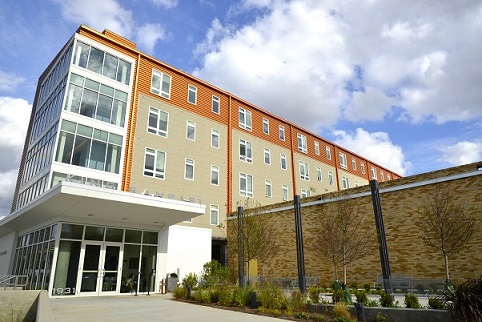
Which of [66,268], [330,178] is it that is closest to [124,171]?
[66,268]

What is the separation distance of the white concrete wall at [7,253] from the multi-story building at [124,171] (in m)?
0.14

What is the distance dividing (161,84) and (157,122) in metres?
3.25

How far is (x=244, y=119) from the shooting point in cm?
3127

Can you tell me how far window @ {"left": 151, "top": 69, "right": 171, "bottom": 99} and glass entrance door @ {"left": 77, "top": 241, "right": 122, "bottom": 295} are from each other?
11.9m

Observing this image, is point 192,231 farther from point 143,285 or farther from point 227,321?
point 227,321

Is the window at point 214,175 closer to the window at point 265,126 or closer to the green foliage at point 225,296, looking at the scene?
the window at point 265,126

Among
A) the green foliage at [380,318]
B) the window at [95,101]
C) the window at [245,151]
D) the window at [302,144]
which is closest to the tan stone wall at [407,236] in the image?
the green foliage at [380,318]

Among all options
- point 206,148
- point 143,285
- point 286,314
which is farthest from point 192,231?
point 286,314

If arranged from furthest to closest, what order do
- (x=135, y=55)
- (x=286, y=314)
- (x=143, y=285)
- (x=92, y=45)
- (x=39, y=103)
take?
(x=39, y=103), (x=135, y=55), (x=92, y=45), (x=143, y=285), (x=286, y=314)

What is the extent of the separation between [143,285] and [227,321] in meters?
10.9

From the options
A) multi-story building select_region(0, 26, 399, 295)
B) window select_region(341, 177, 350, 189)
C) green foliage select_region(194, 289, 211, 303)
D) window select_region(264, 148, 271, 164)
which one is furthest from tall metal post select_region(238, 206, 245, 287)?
window select_region(341, 177, 350, 189)

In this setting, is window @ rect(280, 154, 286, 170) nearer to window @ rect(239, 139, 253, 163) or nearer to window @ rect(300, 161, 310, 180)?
window @ rect(300, 161, 310, 180)

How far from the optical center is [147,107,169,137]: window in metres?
23.6

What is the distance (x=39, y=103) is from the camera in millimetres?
25906
